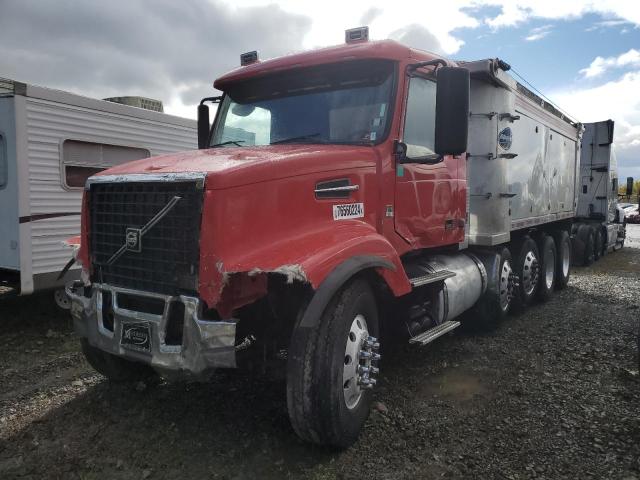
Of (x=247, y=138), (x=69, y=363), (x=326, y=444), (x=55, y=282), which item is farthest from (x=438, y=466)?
(x=55, y=282)

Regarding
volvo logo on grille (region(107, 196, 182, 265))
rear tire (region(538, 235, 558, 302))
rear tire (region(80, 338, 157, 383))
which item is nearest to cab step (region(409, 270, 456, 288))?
volvo logo on grille (region(107, 196, 182, 265))

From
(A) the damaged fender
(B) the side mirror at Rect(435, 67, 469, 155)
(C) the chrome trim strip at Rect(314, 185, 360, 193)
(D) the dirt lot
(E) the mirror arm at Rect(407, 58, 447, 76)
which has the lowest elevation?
(D) the dirt lot

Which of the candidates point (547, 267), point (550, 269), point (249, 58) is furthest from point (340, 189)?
point (550, 269)

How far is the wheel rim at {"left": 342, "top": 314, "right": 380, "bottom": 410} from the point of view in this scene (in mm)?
3451

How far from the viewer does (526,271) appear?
7.54 m

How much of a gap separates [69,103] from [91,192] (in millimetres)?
3785

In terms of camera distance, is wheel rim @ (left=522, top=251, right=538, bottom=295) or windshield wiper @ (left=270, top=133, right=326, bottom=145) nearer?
windshield wiper @ (left=270, top=133, right=326, bottom=145)

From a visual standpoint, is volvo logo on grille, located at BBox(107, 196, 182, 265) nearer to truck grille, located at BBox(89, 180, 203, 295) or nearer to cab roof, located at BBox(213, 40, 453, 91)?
truck grille, located at BBox(89, 180, 203, 295)

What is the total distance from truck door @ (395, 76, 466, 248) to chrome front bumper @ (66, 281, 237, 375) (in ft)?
6.48

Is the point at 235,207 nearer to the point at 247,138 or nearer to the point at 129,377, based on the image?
the point at 247,138

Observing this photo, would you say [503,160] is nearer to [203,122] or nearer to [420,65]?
[420,65]

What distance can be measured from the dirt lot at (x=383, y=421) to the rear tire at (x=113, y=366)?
13cm

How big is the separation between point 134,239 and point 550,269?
7.53m

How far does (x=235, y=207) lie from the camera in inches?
120
